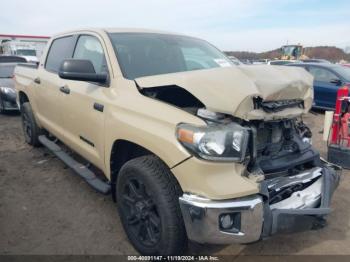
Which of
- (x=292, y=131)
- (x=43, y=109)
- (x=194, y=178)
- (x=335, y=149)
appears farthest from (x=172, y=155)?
(x=335, y=149)

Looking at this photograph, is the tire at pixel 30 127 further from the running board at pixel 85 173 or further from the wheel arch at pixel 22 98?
the running board at pixel 85 173

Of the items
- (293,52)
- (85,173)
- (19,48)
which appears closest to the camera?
(85,173)

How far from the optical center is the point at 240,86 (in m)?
2.44

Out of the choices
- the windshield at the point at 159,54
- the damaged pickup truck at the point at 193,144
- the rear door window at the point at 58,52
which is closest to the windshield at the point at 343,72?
the windshield at the point at 159,54

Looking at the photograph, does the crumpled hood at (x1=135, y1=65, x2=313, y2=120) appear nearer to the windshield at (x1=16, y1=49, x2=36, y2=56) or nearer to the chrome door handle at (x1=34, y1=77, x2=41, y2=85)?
the chrome door handle at (x1=34, y1=77, x2=41, y2=85)

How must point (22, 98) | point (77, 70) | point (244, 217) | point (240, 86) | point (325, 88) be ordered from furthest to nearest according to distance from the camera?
1. point (325, 88)
2. point (22, 98)
3. point (77, 70)
4. point (240, 86)
5. point (244, 217)

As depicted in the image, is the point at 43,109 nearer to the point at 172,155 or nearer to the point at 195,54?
the point at 195,54

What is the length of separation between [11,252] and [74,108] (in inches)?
57.0

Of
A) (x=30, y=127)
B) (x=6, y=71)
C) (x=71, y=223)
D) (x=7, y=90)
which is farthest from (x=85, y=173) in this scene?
(x=6, y=71)

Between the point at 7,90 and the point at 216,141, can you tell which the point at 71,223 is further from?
the point at 7,90

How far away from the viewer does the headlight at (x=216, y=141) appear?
230cm

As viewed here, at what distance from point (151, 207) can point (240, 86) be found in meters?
1.09

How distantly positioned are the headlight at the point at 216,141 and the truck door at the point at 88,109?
109 centimetres

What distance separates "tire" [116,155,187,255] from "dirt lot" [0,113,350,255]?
0.26 meters
